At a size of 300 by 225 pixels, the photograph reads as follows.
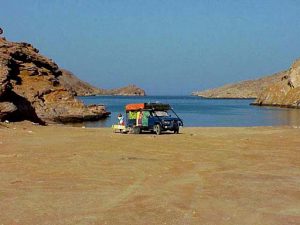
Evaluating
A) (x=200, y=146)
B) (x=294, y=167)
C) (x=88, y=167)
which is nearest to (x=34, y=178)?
(x=88, y=167)

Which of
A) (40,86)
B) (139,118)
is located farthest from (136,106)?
(40,86)

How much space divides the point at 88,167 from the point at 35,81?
186 ft

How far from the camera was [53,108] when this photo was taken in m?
68.9

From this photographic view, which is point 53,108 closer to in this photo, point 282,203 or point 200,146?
point 200,146

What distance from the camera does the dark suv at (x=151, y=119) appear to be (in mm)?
30703

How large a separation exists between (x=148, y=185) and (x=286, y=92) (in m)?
155

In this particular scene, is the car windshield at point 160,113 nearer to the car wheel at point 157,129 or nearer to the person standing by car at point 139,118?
the person standing by car at point 139,118

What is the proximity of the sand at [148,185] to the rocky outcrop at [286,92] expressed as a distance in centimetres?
12852

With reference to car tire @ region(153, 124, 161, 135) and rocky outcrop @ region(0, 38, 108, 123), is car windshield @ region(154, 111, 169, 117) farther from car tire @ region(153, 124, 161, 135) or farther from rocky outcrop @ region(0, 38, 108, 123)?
rocky outcrop @ region(0, 38, 108, 123)

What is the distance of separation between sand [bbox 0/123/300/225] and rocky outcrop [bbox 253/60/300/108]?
129 m

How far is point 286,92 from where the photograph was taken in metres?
160

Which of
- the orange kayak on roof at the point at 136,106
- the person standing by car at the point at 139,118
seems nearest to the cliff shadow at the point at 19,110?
the orange kayak on roof at the point at 136,106

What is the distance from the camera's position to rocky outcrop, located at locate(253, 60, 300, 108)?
5906 inches

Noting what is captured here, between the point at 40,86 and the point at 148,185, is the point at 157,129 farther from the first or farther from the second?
the point at 40,86
